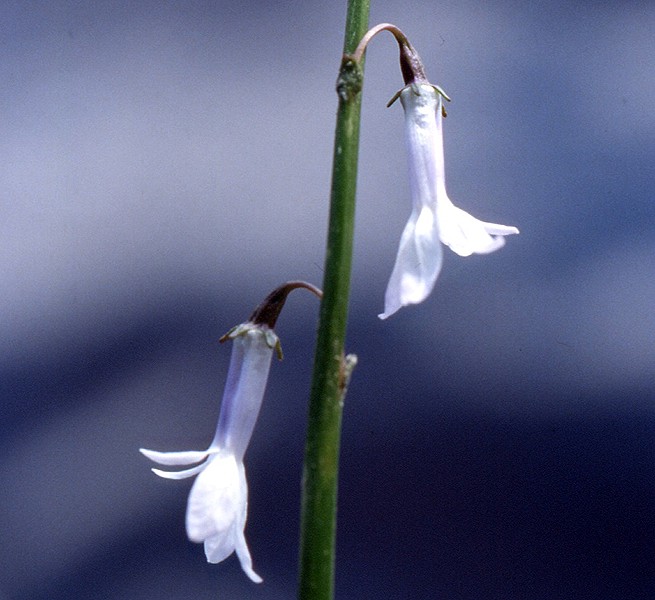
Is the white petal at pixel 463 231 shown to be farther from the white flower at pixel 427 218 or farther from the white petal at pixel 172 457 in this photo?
the white petal at pixel 172 457

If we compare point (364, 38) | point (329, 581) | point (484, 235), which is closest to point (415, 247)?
point (484, 235)

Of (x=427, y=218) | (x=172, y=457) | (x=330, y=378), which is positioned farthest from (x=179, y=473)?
(x=427, y=218)

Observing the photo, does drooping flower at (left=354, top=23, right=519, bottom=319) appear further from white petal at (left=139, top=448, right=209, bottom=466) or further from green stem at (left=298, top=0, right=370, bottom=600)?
white petal at (left=139, top=448, right=209, bottom=466)

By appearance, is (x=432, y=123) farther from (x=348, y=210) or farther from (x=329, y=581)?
(x=329, y=581)

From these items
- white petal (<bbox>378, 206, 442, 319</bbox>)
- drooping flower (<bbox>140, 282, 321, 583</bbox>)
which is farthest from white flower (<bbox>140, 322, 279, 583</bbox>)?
white petal (<bbox>378, 206, 442, 319</bbox>)

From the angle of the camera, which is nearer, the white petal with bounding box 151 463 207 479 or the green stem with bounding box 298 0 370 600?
the green stem with bounding box 298 0 370 600

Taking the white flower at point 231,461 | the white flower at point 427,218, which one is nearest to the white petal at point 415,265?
the white flower at point 427,218
